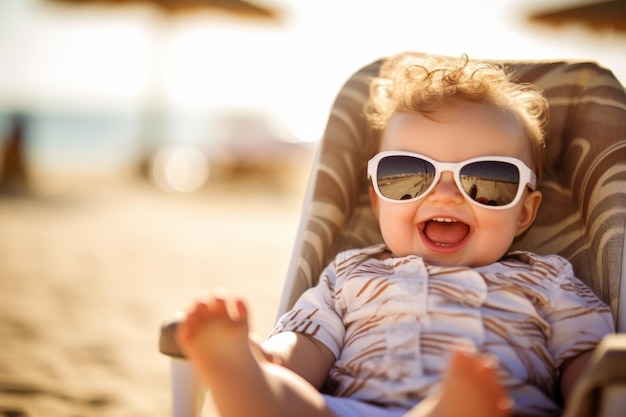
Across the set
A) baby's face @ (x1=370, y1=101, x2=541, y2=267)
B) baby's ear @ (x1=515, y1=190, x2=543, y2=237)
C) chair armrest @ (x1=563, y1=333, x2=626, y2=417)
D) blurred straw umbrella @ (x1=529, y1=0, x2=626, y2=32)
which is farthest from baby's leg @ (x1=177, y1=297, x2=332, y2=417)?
blurred straw umbrella @ (x1=529, y1=0, x2=626, y2=32)

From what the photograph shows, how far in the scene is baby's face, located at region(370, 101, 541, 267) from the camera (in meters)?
1.68

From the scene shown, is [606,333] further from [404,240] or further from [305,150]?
[305,150]

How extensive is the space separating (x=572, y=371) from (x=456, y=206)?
1.59ft

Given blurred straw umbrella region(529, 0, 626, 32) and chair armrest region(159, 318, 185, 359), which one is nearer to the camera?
chair armrest region(159, 318, 185, 359)

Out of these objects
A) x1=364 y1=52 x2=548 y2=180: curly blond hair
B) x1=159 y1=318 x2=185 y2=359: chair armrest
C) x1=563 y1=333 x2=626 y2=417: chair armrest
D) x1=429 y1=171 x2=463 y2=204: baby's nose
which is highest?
x1=364 y1=52 x2=548 y2=180: curly blond hair

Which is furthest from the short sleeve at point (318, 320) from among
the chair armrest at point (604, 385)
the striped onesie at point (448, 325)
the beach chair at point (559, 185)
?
the chair armrest at point (604, 385)

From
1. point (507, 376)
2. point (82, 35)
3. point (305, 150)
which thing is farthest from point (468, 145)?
point (82, 35)

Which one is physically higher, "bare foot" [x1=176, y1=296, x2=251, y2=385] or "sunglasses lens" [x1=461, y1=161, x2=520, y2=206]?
"sunglasses lens" [x1=461, y1=161, x2=520, y2=206]

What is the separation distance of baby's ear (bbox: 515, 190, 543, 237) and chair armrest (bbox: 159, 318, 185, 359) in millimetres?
1028

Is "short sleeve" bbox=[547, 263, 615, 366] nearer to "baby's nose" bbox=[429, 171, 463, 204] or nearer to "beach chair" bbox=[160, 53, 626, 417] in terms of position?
"beach chair" bbox=[160, 53, 626, 417]

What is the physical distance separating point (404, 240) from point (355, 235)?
43 cm

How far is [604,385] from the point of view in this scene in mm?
1050

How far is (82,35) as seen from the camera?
35562 millimetres

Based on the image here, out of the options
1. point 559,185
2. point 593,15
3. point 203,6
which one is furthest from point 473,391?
point 203,6
